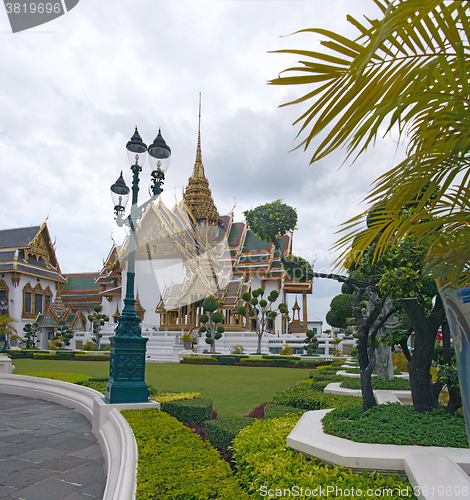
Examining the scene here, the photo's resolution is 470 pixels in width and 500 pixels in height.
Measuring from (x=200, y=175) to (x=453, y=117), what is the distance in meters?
37.1

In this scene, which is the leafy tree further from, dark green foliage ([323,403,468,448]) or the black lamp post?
dark green foliage ([323,403,468,448])

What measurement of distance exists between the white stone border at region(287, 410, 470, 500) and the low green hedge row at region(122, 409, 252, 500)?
0.70 meters

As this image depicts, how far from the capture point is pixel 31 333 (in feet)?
98.5

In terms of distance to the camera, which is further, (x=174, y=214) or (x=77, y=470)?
(x=174, y=214)

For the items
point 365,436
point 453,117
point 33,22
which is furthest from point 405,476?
point 33,22

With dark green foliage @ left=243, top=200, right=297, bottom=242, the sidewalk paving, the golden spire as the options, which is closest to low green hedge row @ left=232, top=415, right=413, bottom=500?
the sidewalk paving

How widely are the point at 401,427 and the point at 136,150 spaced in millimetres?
5431

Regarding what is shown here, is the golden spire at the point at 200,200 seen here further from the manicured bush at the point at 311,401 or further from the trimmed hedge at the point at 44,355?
the manicured bush at the point at 311,401

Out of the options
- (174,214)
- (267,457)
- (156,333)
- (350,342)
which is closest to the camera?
(267,457)

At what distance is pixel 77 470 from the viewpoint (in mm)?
4043

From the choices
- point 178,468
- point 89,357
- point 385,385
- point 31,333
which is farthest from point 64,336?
point 178,468

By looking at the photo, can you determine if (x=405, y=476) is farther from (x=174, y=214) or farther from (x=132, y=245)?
(x=174, y=214)

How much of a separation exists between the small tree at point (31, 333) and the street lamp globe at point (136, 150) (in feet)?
92.2

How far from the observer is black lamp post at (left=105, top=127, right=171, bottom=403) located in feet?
18.6
